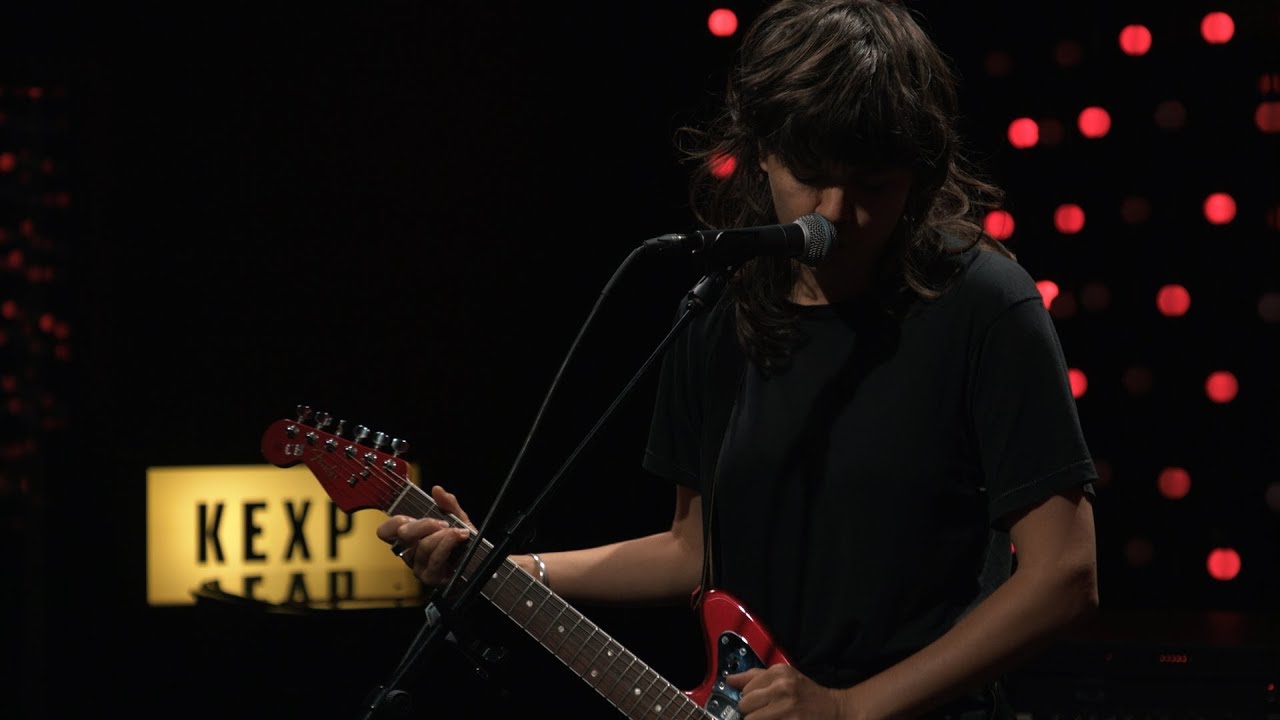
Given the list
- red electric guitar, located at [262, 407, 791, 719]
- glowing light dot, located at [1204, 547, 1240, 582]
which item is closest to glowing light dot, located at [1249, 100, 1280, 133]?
glowing light dot, located at [1204, 547, 1240, 582]

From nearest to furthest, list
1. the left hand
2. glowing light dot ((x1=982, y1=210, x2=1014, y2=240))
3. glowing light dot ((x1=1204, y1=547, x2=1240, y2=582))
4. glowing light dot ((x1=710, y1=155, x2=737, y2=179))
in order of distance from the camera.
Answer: the left hand → glowing light dot ((x1=710, y1=155, x2=737, y2=179)) → glowing light dot ((x1=1204, y1=547, x2=1240, y2=582)) → glowing light dot ((x1=982, y1=210, x2=1014, y2=240))

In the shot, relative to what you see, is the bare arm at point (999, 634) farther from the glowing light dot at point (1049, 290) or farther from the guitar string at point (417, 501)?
the glowing light dot at point (1049, 290)

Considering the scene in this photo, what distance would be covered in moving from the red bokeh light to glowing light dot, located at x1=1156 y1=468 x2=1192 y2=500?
30.1 inches

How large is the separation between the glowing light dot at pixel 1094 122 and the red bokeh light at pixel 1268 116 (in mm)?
308

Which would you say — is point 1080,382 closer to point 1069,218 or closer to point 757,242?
point 1069,218

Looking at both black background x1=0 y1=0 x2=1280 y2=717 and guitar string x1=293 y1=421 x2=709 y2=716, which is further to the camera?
black background x1=0 y1=0 x2=1280 y2=717

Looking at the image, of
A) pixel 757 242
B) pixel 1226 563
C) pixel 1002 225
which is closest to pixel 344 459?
pixel 757 242

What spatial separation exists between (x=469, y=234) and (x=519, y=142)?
0.28 metres

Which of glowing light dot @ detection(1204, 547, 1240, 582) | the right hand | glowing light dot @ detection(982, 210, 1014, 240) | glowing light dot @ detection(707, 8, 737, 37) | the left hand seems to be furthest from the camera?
glowing light dot @ detection(707, 8, 737, 37)

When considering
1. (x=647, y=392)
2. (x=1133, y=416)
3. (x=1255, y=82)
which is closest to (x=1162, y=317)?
(x=1133, y=416)

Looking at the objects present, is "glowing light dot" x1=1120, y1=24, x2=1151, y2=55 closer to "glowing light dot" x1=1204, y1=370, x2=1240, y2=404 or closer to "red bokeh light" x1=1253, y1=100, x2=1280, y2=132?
"red bokeh light" x1=1253, y1=100, x2=1280, y2=132

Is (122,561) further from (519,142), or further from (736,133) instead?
(736,133)

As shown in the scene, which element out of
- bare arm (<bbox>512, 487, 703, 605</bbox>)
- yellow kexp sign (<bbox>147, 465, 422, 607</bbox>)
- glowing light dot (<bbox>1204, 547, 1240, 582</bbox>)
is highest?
bare arm (<bbox>512, 487, 703, 605</bbox>)

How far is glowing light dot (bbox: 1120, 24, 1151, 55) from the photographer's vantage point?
10.4 ft
